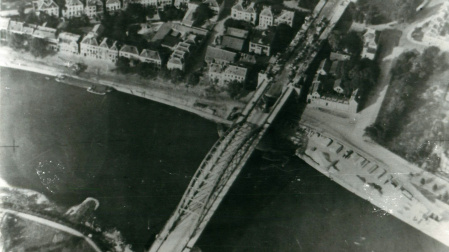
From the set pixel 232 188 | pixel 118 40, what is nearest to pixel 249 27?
pixel 118 40

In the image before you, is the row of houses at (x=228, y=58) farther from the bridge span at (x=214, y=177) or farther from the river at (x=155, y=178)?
the river at (x=155, y=178)

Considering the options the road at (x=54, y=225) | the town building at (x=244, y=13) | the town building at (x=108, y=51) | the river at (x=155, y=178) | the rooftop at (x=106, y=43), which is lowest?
the road at (x=54, y=225)

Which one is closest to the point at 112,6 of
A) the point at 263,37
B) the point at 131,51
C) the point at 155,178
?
the point at 131,51

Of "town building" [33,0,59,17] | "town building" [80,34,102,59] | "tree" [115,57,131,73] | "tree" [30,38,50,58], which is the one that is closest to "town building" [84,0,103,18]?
"town building" [33,0,59,17]

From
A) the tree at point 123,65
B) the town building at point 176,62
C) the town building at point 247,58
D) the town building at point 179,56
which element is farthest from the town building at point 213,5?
the tree at point 123,65

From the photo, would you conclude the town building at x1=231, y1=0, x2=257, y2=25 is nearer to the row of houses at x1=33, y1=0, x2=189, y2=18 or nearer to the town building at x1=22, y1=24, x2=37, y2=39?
the row of houses at x1=33, y1=0, x2=189, y2=18

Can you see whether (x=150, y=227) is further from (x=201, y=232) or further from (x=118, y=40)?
(x=118, y=40)
